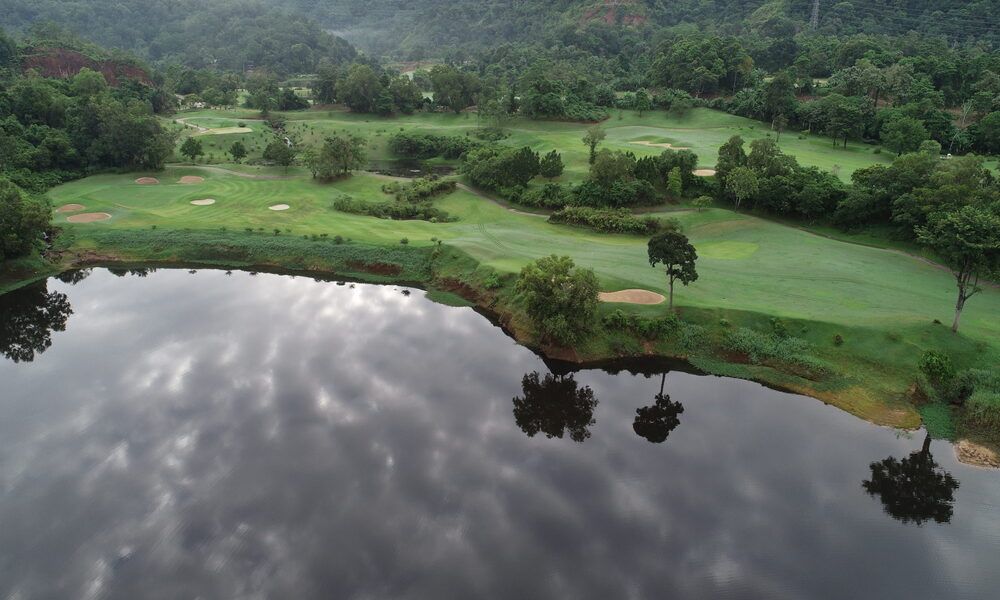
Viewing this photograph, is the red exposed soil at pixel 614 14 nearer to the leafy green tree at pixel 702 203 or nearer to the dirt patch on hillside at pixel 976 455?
the leafy green tree at pixel 702 203

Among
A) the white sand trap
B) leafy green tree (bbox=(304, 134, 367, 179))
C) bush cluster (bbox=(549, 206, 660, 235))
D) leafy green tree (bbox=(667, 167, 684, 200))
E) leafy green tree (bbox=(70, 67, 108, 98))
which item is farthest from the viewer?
leafy green tree (bbox=(70, 67, 108, 98))

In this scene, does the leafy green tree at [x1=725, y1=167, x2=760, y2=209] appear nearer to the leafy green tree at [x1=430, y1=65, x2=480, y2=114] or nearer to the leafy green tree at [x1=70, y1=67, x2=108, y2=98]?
the leafy green tree at [x1=430, y1=65, x2=480, y2=114]

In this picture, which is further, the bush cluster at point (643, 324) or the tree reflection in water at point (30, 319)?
the tree reflection in water at point (30, 319)

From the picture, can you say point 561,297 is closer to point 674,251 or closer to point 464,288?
point 674,251

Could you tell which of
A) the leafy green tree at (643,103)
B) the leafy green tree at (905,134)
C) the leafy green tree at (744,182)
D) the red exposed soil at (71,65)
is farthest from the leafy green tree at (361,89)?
the leafy green tree at (905,134)

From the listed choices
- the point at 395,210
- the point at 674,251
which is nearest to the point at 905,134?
the point at 674,251

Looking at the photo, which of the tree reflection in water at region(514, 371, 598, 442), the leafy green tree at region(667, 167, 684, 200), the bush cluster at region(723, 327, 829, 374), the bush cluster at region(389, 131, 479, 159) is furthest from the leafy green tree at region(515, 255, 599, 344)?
the bush cluster at region(389, 131, 479, 159)
